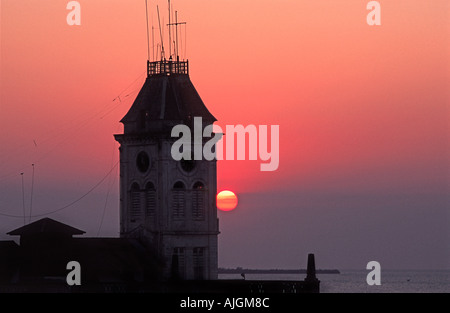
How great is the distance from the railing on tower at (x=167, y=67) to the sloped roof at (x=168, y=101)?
1.64 ft

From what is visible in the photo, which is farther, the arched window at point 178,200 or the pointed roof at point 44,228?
the arched window at point 178,200

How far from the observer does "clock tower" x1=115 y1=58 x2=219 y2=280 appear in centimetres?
12875

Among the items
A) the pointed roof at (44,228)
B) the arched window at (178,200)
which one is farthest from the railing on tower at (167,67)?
the pointed roof at (44,228)

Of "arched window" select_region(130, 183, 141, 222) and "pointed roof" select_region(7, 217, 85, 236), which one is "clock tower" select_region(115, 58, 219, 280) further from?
"pointed roof" select_region(7, 217, 85, 236)

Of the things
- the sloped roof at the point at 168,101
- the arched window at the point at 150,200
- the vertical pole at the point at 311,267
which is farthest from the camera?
the vertical pole at the point at 311,267

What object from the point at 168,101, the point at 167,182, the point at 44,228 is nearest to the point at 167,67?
the point at 168,101

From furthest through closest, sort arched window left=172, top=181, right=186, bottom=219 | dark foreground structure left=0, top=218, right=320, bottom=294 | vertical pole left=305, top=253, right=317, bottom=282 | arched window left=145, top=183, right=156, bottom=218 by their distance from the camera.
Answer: vertical pole left=305, top=253, right=317, bottom=282
arched window left=145, top=183, right=156, bottom=218
arched window left=172, top=181, right=186, bottom=219
dark foreground structure left=0, top=218, right=320, bottom=294

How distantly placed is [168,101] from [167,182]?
275 inches

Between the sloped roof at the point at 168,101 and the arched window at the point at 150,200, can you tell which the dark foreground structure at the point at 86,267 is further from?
the sloped roof at the point at 168,101

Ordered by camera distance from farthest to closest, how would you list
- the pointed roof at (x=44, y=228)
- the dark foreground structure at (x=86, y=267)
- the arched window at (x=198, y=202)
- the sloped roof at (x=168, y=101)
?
the arched window at (x=198, y=202) → the sloped roof at (x=168, y=101) → the pointed roof at (x=44, y=228) → the dark foreground structure at (x=86, y=267)

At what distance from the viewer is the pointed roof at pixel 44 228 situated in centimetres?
12338

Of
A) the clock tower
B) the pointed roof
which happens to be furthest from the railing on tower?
the pointed roof

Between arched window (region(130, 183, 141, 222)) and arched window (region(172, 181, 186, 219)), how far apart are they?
10.6ft
